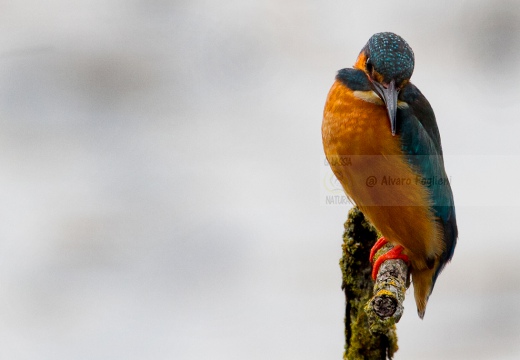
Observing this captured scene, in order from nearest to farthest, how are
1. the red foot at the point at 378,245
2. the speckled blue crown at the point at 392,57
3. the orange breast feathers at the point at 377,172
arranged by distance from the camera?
the speckled blue crown at the point at 392,57 < the orange breast feathers at the point at 377,172 < the red foot at the point at 378,245

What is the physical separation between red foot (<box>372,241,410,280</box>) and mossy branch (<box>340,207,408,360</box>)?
3 centimetres

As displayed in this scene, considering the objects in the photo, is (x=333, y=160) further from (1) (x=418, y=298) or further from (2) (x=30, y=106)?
(2) (x=30, y=106)

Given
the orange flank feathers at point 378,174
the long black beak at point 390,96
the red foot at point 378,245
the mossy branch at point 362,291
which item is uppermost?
the long black beak at point 390,96

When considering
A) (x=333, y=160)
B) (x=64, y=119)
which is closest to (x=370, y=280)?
(x=333, y=160)

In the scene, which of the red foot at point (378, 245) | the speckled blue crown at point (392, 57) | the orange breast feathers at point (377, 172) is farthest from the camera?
the red foot at point (378, 245)

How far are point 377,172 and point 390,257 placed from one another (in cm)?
24

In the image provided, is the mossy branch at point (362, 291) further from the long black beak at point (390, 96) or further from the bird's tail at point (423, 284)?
the long black beak at point (390, 96)

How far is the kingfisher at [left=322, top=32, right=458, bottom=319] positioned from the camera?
6.56ft

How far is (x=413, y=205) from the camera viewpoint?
2.22 meters

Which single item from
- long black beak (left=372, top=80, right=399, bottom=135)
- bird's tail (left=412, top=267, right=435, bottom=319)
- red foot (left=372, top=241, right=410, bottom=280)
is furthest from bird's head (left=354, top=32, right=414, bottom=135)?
bird's tail (left=412, top=267, right=435, bottom=319)

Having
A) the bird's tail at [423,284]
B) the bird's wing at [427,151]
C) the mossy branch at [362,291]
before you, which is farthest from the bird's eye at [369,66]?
the bird's tail at [423,284]

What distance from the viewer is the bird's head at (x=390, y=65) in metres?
1.94

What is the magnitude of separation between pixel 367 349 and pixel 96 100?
4.55 metres

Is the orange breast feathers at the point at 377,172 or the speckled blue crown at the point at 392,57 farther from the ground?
the speckled blue crown at the point at 392,57
